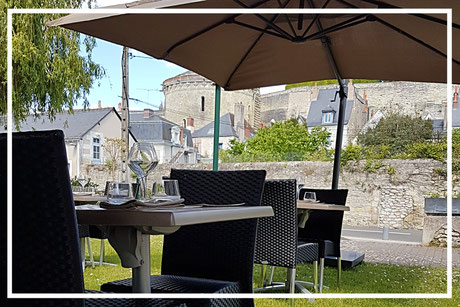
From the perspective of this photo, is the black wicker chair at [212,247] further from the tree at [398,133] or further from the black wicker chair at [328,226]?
the tree at [398,133]

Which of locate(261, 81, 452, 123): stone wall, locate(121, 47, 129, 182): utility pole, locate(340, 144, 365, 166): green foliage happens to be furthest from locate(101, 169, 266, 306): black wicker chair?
locate(261, 81, 452, 123): stone wall

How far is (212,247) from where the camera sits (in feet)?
6.82

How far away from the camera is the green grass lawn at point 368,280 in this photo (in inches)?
134

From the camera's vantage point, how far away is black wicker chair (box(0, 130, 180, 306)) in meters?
1.05

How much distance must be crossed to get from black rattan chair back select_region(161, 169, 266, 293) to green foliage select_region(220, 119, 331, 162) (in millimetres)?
9367

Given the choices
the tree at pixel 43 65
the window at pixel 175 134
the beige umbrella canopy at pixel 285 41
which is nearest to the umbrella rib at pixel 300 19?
the beige umbrella canopy at pixel 285 41

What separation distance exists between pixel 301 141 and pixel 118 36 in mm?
10191

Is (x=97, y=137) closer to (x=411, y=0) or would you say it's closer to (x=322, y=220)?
(x=322, y=220)

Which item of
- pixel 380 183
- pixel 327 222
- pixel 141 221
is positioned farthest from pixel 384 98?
pixel 141 221

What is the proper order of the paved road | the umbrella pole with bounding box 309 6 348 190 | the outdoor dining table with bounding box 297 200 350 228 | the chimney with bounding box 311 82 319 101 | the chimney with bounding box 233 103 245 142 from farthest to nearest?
the chimney with bounding box 311 82 319 101
the chimney with bounding box 233 103 245 142
the paved road
the umbrella pole with bounding box 309 6 348 190
the outdoor dining table with bounding box 297 200 350 228

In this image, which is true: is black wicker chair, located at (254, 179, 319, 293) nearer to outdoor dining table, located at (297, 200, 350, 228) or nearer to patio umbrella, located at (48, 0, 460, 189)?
outdoor dining table, located at (297, 200, 350, 228)

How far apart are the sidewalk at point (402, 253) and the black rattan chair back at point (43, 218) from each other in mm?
5480

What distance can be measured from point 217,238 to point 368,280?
111 inches

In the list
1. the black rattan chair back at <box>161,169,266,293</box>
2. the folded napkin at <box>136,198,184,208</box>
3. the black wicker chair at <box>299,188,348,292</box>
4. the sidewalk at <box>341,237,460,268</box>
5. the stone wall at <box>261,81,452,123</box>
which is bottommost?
the sidewalk at <box>341,237,460,268</box>
